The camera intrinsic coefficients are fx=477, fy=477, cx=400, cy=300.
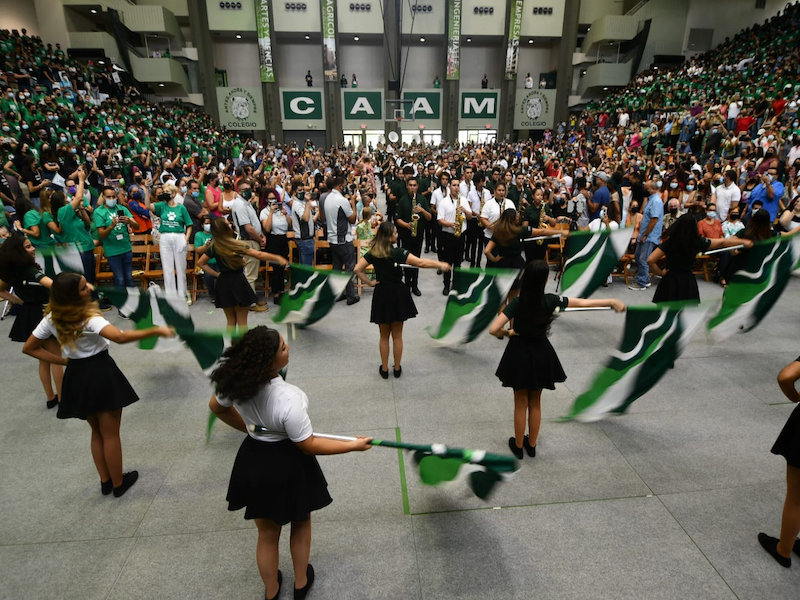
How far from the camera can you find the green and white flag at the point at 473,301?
481 cm

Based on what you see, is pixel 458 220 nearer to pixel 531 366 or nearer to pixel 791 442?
pixel 531 366

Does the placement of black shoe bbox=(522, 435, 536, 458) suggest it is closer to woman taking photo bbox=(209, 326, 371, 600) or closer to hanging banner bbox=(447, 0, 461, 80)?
woman taking photo bbox=(209, 326, 371, 600)

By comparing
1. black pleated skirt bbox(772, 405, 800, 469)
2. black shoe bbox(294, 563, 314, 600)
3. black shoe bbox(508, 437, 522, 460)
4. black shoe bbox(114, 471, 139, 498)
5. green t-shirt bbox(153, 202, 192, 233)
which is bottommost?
black shoe bbox(294, 563, 314, 600)

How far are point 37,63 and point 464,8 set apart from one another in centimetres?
2285

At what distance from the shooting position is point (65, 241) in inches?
269

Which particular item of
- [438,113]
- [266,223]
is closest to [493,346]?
[266,223]

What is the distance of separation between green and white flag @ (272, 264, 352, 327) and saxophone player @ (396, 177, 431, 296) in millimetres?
2821

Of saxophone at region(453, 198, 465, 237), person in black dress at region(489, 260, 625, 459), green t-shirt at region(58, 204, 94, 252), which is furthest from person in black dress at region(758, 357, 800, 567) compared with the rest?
green t-shirt at region(58, 204, 94, 252)

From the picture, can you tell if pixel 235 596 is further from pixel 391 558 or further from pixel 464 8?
pixel 464 8

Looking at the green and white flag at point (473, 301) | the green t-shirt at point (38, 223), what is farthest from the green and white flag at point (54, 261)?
the green and white flag at point (473, 301)

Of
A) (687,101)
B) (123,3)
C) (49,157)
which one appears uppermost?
(123,3)

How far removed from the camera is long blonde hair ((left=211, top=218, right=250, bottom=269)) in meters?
5.14

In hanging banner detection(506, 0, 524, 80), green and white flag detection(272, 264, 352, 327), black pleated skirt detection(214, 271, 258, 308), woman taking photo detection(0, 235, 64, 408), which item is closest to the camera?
woman taking photo detection(0, 235, 64, 408)

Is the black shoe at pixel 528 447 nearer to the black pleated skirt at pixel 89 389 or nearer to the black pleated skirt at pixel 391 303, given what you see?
the black pleated skirt at pixel 391 303
